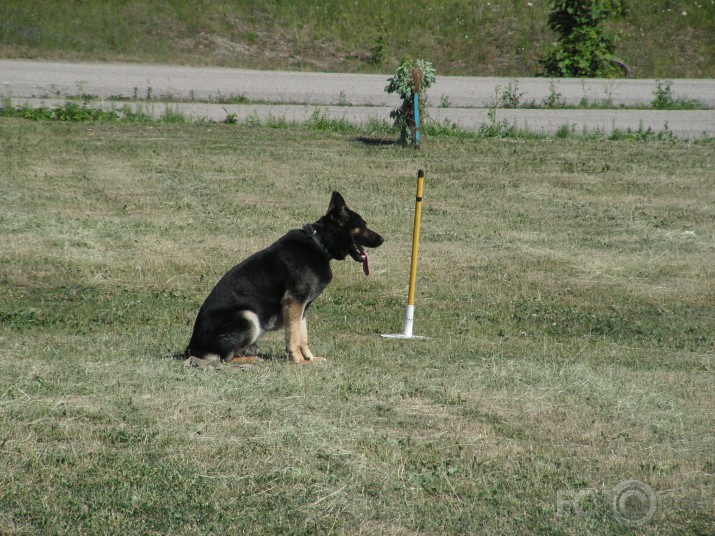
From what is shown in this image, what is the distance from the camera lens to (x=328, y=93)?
22.9m

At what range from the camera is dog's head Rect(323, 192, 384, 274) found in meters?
7.42

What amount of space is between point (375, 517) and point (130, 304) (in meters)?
5.67

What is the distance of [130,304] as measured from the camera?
9.43 meters

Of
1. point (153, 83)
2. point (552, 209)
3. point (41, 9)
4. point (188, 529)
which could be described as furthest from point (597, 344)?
point (41, 9)

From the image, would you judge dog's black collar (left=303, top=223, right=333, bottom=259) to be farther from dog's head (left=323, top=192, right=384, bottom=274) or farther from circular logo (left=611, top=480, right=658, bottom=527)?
circular logo (left=611, top=480, right=658, bottom=527)

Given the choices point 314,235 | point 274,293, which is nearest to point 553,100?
point 314,235

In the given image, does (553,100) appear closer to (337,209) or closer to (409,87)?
(409,87)

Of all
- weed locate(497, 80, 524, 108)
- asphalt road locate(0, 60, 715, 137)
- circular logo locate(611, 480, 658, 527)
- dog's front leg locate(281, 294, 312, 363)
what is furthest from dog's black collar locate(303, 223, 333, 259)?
weed locate(497, 80, 524, 108)

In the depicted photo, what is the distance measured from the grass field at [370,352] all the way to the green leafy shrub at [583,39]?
8644 millimetres

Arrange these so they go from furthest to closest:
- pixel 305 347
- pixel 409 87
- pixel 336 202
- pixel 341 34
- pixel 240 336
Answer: pixel 341 34, pixel 409 87, pixel 336 202, pixel 305 347, pixel 240 336

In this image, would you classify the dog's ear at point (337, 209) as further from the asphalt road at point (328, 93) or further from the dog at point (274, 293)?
the asphalt road at point (328, 93)

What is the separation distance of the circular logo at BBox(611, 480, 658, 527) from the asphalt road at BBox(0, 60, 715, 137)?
15.9 m

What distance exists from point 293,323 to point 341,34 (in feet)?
82.7

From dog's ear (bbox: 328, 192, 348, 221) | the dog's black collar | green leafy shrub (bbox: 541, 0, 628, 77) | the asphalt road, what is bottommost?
the dog's black collar
